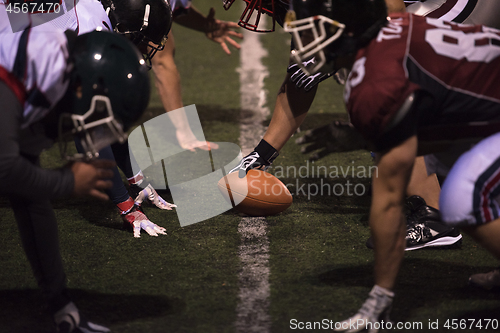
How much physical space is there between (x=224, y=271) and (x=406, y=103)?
1250 millimetres

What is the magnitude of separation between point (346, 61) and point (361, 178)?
183 centimetres

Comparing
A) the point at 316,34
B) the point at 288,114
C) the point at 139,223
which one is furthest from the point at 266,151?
the point at 316,34

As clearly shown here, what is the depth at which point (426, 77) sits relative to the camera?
1948mm

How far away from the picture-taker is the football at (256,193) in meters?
3.12

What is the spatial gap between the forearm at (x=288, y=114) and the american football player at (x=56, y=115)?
144 centimetres

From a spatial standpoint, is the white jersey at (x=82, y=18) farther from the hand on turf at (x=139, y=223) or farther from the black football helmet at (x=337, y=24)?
the black football helmet at (x=337, y=24)

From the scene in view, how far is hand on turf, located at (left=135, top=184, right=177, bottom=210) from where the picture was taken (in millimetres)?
3280

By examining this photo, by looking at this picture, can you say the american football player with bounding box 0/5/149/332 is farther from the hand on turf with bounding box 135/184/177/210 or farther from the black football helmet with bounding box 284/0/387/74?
the hand on turf with bounding box 135/184/177/210

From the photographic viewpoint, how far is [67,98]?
192cm

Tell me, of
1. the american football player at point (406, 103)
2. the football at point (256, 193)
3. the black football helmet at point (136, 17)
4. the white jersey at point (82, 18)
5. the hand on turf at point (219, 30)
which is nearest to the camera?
the american football player at point (406, 103)

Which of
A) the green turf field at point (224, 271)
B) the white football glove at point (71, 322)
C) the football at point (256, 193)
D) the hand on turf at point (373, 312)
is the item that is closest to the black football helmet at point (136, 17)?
the football at point (256, 193)

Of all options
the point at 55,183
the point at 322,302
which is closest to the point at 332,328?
the point at 322,302

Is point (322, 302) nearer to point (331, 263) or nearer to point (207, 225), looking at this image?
point (331, 263)

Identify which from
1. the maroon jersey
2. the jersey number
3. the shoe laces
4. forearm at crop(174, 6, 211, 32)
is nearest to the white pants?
the maroon jersey
